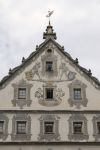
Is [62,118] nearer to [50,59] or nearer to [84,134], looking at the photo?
[84,134]

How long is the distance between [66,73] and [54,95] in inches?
76.0

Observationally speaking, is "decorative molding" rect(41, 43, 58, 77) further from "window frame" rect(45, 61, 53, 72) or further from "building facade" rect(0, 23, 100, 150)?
"window frame" rect(45, 61, 53, 72)

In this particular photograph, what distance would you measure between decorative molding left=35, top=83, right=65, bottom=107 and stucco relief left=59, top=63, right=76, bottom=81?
106 centimetres

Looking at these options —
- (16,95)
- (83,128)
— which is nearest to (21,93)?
(16,95)

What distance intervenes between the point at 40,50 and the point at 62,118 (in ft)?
17.7

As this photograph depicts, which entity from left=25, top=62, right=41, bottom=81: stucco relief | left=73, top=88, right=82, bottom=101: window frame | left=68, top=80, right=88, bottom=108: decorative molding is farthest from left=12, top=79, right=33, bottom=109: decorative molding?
left=73, top=88, right=82, bottom=101: window frame

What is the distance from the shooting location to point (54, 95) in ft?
96.4

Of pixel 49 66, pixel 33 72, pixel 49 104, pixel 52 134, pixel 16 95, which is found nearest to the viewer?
pixel 52 134

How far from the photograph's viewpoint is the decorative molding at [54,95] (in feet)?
95.3

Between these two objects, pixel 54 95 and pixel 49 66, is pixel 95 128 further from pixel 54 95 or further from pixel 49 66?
pixel 49 66

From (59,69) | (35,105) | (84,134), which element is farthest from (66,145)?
(59,69)

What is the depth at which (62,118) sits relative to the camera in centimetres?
2859

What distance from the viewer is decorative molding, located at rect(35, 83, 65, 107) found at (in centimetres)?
2905

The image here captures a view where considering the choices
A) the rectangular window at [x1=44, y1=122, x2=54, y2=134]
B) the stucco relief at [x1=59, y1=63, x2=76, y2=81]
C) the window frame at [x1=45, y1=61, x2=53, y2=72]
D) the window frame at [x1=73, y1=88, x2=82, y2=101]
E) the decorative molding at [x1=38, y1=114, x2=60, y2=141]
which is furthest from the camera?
the window frame at [x1=45, y1=61, x2=53, y2=72]
